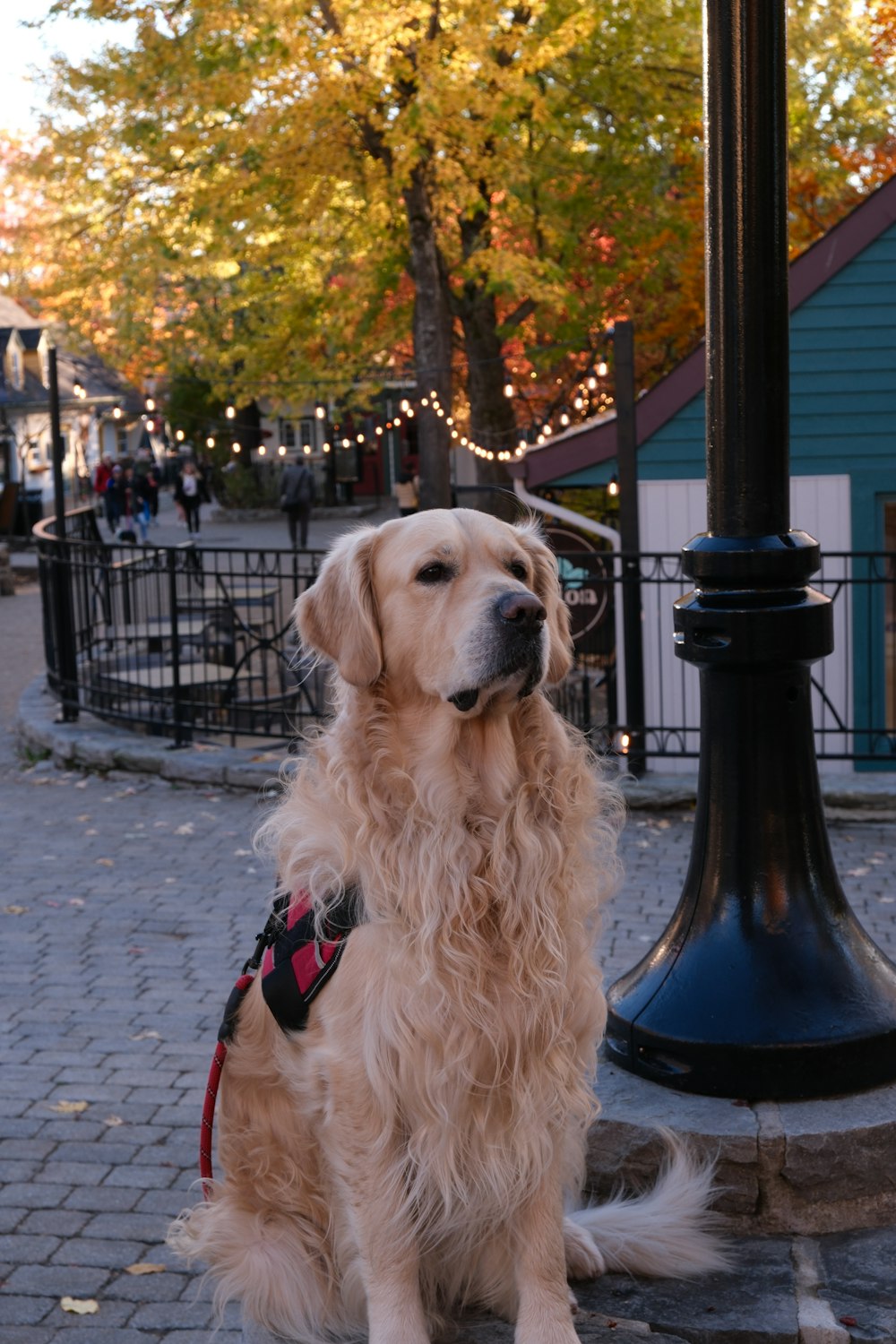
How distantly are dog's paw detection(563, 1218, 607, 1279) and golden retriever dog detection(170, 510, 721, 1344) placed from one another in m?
0.18

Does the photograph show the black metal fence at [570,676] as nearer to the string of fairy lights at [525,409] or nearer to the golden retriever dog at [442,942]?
the string of fairy lights at [525,409]

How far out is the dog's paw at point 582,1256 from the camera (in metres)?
3.31

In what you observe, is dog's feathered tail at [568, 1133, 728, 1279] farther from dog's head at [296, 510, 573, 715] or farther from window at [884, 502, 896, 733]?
window at [884, 502, 896, 733]

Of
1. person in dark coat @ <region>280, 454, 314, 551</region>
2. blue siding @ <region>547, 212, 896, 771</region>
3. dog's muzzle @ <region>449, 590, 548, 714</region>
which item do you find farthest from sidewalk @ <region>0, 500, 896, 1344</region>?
person in dark coat @ <region>280, 454, 314, 551</region>

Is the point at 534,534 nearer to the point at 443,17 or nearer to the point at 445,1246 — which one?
the point at 445,1246

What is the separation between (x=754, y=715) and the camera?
3.53 metres

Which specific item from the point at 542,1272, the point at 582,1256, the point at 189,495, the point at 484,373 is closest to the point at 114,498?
the point at 189,495

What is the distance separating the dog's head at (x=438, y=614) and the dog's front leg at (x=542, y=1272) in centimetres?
106

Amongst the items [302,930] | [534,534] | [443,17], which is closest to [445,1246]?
[302,930]

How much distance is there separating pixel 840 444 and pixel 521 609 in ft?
32.2

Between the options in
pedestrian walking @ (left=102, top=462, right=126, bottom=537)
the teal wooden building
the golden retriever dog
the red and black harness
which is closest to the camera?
the golden retriever dog

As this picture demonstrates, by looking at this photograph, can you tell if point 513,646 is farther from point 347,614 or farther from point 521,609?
point 347,614

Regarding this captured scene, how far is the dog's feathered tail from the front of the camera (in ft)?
10.7

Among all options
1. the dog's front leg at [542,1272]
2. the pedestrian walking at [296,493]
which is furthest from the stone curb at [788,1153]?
the pedestrian walking at [296,493]
